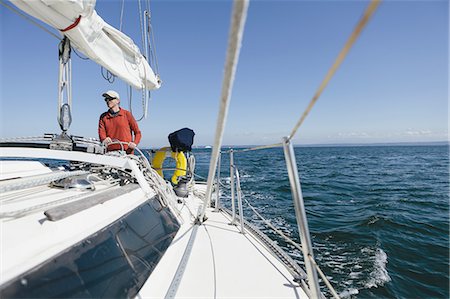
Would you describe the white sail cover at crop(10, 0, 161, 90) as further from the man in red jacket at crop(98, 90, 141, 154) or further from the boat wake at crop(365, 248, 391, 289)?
the boat wake at crop(365, 248, 391, 289)

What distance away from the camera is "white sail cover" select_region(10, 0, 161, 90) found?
1960mm

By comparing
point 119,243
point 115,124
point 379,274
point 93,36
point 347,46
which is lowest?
point 379,274

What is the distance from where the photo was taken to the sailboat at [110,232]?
3.05ft

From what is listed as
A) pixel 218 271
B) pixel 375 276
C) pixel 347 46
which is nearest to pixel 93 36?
pixel 218 271

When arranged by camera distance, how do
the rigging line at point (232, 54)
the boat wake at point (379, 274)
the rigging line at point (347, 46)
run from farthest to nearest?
the boat wake at point (379, 274) → the rigging line at point (232, 54) → the rigging line at point (347, 46)

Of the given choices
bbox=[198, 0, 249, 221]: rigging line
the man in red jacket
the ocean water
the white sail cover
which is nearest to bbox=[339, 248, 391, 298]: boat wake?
the ocean water

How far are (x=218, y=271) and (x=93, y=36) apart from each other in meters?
2.85

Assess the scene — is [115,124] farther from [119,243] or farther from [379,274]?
[379,274]

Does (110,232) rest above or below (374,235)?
above

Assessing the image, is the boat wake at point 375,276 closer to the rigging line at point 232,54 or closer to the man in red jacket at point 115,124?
the rigging line at point 232,54

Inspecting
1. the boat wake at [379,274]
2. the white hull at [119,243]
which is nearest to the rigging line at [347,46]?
the white hull at [119,243]

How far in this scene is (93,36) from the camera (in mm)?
2588

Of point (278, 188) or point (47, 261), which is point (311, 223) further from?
point (47, 261)

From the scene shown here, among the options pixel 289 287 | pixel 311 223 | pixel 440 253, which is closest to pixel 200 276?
pixel 289 287
